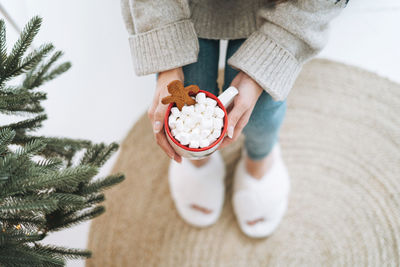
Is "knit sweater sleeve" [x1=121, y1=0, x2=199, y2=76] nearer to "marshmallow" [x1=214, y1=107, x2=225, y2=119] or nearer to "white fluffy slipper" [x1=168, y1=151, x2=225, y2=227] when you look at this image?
"marshmallow" [x1=214, y1=107, x2=225, y2=119]

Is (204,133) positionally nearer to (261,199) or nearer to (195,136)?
(195,136)

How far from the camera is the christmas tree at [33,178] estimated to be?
445mm

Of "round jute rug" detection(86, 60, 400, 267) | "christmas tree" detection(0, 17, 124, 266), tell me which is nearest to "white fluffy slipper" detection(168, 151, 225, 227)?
"round jute rug" detection(86, 60, 400, 267)

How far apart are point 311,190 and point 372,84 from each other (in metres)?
0.51

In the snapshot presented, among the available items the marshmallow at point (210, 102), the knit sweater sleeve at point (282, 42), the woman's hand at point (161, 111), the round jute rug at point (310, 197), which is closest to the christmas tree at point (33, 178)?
the woman's hand at point (161, 111)

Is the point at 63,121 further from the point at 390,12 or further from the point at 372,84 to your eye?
the point at 390,12

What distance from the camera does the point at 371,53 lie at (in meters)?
1.23

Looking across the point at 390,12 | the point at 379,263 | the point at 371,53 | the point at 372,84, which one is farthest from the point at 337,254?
the point at 390,12

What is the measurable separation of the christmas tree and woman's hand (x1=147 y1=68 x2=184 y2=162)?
11 cm

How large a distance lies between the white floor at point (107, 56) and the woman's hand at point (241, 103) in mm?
701

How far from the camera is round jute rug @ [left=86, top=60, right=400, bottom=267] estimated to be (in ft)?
3.34

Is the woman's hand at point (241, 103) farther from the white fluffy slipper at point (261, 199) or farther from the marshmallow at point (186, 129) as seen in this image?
the white fluffy slipper at point (261, 199)

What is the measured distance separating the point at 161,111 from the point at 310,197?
29.3 inches

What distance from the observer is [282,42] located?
0.62 metres
